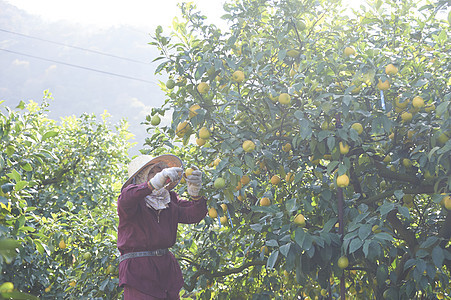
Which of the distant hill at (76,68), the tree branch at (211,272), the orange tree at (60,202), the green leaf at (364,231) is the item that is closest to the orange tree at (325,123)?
the green leaf at (364,231)

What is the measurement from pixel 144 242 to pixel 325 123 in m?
0.99

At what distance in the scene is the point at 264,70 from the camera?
2268mm

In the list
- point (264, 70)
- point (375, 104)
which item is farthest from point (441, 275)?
point (264, 70)

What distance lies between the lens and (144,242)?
2307 millimetres

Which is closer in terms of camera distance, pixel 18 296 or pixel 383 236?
pixel 18 296

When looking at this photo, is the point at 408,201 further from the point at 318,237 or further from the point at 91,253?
the point at 91,253

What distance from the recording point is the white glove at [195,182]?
2373mm

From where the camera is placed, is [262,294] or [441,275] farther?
[262,294]

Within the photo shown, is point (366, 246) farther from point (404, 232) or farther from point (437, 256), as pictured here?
point (404, 232)

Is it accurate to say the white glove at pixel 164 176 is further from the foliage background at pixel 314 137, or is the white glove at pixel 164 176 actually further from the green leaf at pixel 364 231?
the green leaf at pixel 364 231

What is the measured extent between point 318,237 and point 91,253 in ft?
5.50

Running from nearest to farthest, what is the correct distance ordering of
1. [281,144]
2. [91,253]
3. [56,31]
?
[281,144] → [91,253] → [56,31]

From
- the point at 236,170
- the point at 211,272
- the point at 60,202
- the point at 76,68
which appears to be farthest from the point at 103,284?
the point at 76,68

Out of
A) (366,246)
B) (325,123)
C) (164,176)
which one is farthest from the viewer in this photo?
(325,123)
